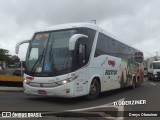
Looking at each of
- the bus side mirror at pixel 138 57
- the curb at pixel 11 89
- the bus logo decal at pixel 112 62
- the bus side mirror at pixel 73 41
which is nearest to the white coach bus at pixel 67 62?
the bus side mirror at pixel 73 41

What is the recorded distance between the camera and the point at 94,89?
50.9 ft

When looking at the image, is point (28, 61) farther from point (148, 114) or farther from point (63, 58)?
point (148, 114)

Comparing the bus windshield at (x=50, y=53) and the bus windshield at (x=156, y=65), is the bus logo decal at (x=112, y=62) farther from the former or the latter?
the bus windshield at (x=156, y=65)

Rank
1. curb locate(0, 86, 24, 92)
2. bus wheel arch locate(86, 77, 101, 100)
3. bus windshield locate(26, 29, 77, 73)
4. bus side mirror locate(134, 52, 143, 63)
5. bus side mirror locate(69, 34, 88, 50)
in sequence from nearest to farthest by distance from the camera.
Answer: bus side mirror locate(69, 34, 88, 50)
bus windshield locate(26, 29, 77, 73)
bus wheel arch locate(86, 77, 101, 100)
curb locate(0, 86, 24, 92)
bus side mirror locate(134, 52, 143, 63)

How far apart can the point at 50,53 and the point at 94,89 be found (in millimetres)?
2934

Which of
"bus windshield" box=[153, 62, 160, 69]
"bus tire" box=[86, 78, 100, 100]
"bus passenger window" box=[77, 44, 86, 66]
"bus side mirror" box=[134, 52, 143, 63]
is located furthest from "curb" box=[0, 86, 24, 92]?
"bus windshield" box=[153, 62, 160, 69]

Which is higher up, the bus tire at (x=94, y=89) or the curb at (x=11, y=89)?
the bus tire at (x=94, y=89)

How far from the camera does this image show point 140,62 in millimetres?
27719

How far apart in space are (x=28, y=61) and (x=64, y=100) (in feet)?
8.10

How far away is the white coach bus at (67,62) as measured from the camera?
13414mm

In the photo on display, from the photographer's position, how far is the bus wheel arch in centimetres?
1517

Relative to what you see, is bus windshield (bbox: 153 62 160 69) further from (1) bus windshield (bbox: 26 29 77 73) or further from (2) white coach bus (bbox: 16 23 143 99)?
(1) bus windshield (bbox: 26 29 77 73)

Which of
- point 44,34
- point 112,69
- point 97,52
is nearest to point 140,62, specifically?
point 112,69

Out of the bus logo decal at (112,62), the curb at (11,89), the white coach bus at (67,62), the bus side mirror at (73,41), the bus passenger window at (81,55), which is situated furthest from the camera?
the curb at (11,89)
